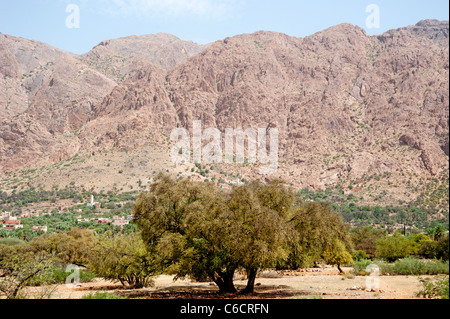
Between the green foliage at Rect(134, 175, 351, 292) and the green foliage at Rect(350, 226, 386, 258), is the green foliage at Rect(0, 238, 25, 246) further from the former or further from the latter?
the green foliage at Rect(350, 226, 386, 258)

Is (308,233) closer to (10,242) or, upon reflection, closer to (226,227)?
(226,227)

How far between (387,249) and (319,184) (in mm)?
74324

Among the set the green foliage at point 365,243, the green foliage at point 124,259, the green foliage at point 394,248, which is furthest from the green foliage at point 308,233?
the green foliage at point 365,243

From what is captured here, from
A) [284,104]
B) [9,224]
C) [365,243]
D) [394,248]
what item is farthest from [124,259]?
[284,104]

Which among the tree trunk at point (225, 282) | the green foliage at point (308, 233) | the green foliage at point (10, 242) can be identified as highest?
the green foliage at point (308, 233)

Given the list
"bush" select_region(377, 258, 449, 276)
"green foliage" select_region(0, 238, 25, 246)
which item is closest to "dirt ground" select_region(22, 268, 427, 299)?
"bush" select_region(377, 258, 449, 276)

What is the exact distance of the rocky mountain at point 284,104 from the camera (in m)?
122

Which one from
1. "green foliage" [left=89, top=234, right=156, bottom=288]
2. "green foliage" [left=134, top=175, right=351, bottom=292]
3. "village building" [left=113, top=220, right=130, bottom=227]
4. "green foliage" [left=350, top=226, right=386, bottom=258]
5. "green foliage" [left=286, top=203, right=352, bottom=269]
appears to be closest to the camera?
"green foliage" [left=134, top=175, right=351, bottom=292]

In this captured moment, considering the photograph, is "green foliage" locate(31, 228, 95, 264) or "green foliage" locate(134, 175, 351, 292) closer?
"green foliage" locate(134, 175, 351, 292)

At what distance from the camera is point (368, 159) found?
119 meters

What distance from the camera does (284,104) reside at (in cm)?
15225

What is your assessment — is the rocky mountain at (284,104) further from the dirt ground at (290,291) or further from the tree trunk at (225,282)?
the tree trunk at (225,282)

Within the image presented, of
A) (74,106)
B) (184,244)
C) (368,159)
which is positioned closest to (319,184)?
(368,159)

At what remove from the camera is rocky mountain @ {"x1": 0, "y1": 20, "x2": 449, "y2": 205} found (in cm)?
12219
